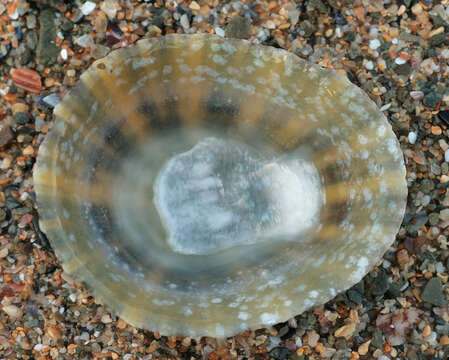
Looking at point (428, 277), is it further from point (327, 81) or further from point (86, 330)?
point (86, 330)

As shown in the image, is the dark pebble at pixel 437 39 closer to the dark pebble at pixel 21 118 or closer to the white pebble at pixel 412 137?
the white pebble at pixel 412 137

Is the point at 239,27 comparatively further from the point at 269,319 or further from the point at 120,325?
the point at 120,325

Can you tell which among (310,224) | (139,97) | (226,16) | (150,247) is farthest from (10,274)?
(226,16)

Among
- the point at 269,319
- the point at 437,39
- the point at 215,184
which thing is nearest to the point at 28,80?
the point at 215,184

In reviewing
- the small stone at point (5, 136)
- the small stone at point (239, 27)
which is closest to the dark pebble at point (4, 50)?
the small stone at point (5, 136)

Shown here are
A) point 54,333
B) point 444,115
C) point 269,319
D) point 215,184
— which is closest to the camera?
point 269,319

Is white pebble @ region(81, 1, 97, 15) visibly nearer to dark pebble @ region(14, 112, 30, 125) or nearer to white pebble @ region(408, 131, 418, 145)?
dark pebble @ region(14, 112, 30, 125)
